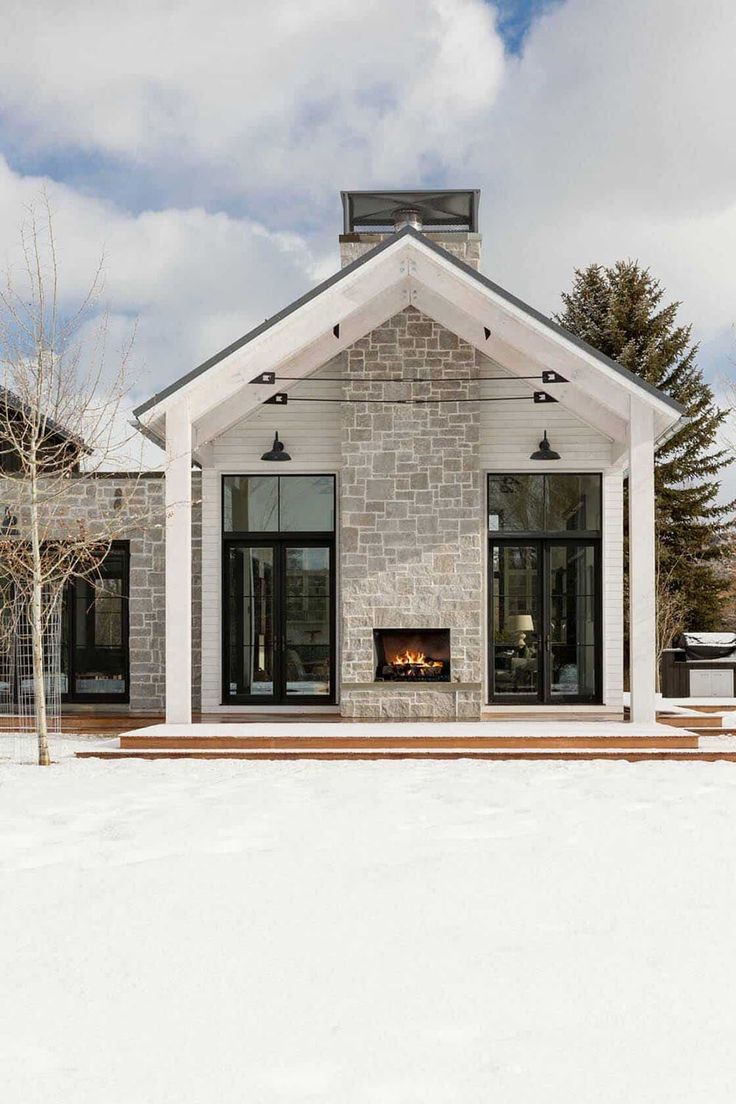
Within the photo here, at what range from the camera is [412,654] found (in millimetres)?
11578

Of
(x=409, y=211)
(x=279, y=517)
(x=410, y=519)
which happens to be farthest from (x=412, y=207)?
(x=410, y=519)

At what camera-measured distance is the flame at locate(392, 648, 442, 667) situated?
1150 centimetres

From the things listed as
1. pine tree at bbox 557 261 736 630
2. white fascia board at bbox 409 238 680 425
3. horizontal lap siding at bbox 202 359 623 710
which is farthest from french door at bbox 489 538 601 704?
pine tree at bbox 557 261 736 630

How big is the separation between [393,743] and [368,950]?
5.39m

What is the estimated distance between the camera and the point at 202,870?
5.29 metres

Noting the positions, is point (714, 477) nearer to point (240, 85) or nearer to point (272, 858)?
point (240, 85)

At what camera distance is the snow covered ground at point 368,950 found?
3004 millimetres

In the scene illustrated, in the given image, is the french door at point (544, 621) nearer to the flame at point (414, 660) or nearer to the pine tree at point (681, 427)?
the flame at point (414, 660)

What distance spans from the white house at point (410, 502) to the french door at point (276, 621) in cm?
2

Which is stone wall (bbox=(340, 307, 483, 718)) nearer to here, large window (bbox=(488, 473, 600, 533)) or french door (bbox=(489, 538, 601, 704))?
large window (bbox=(488, 473, 600, 533))

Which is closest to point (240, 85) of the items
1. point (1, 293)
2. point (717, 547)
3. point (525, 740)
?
point (1, 293)

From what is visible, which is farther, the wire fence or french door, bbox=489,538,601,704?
french door, bbox=489,538,601,704

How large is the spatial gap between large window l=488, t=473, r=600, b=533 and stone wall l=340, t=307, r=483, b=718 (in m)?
1.03

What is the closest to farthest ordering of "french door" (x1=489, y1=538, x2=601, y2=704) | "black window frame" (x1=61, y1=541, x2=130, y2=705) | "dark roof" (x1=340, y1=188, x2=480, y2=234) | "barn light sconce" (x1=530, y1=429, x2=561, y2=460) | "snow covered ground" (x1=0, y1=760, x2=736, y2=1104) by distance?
"snow covered ground" (x1=0, y1=760, x2=736, y2=1104), "barn light sconce" (x1=530, y1=429, x2=561, y2=460), "french door" (x1=489, y1=538, x2=601, y2=704), "black window frame" (x1=61, y1=541, x2=130, y2=705), "dark roof" (x1=340, y1=188, x2=480, y2=234)
